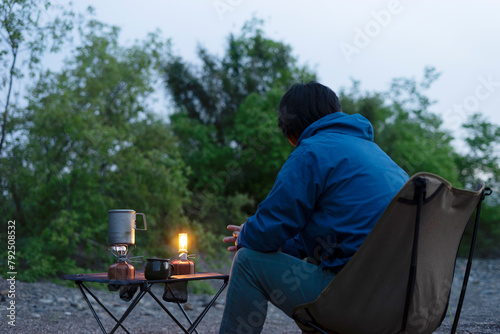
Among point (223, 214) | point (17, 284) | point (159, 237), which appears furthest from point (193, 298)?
point (223, 214)

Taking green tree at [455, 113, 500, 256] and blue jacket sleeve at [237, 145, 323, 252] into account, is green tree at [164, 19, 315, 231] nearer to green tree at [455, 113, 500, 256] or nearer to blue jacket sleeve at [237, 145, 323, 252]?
green tree at [455, 113, 500, 256]

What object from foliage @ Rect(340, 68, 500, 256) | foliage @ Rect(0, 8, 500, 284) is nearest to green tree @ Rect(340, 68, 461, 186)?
foliage @ Rect(340, 68, 500, 256)

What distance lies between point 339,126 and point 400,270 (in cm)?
63

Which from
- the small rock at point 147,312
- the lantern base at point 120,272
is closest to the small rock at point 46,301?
the small rock at point 147,312

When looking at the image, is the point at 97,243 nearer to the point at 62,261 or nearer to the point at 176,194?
the point at 62,261

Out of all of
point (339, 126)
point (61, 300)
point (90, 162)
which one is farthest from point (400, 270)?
point (90, 162)

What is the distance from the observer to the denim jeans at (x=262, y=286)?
1845mm

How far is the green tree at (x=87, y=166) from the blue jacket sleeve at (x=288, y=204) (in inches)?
200

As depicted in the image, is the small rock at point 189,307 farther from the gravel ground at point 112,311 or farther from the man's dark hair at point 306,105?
the man's dark hair at point 306,105

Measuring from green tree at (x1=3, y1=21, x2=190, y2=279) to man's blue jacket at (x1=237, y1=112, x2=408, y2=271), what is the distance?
512cm

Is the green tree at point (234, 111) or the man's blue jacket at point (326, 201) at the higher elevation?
the green tree at point (234, 111)

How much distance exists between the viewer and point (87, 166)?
6930 mm

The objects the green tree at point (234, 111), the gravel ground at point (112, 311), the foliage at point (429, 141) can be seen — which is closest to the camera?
the gravel ground at point (112, 311)

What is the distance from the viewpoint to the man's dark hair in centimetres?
212
